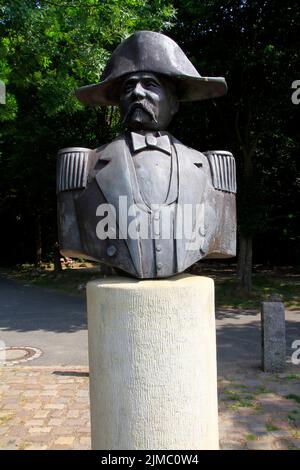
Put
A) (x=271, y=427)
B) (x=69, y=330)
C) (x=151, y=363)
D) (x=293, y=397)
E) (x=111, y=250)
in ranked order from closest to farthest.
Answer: (x=151, y=363)
(x=111, y=250)
(x=271, y=427)
(x=293, y=397)
(x=69, y=330)

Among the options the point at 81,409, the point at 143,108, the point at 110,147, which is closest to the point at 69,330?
the point at 81,409

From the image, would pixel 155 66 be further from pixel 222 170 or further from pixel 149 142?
pixel 222 170

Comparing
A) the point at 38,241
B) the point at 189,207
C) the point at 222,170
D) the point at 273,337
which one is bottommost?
the point at 273,337

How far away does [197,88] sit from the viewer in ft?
10.7

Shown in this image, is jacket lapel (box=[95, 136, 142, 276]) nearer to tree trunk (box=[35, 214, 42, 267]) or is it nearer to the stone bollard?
the stone bollard

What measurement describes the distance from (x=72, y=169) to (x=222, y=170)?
1028mm

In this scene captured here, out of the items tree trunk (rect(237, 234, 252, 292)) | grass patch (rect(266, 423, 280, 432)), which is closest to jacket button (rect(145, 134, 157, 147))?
grass patch (rect(266, 423, 280, 432))

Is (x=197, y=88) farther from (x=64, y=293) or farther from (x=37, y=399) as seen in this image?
(x=64, y=293)

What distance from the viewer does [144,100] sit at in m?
3.05

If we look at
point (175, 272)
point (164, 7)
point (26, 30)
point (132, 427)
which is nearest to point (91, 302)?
point (175, 272)

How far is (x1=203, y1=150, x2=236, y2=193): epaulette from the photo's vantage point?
3229 millimetres

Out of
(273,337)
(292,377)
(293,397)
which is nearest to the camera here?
(293,397)

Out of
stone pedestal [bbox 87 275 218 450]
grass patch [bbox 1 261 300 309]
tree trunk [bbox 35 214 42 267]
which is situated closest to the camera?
stone pedestal [bbox 87 275 218 450]

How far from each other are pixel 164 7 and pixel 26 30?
3586 millimetres
